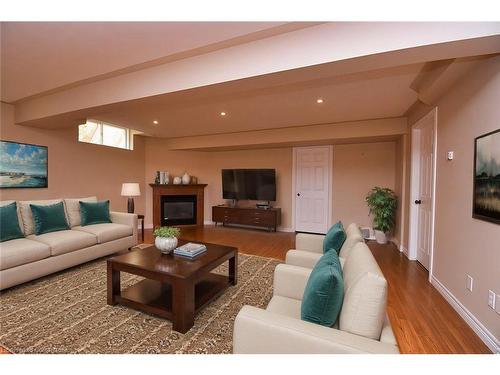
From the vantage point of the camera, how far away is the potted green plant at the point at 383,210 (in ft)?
14.5

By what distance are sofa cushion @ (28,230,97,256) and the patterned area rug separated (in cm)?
35

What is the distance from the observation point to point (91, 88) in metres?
2.90

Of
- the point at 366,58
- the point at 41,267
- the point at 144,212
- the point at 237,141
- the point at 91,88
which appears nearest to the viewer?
the point at 366,58

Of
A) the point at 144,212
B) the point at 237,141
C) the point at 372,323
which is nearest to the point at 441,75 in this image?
the point at 372,323

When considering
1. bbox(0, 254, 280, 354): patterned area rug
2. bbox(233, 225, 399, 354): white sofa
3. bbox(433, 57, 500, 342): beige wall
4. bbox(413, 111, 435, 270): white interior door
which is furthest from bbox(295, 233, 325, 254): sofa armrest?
bbox(413, 111, 435, 270): white interior door

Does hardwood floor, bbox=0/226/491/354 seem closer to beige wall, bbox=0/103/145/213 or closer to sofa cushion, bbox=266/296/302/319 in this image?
sofa cushion, bbox=266/296/302/319

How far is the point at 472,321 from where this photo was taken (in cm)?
194

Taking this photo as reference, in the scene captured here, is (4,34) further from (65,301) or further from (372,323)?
(372,323)

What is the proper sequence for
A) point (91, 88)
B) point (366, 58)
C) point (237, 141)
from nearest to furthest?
point (366, 58), point (91, 88), point (237, 141)

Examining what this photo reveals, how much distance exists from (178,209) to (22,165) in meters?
3.18

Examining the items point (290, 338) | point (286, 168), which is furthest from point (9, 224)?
point (286, 168)

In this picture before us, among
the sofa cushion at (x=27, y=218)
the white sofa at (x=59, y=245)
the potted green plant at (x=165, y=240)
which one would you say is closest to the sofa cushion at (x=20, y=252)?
the white sofa at (x=59, y=245)

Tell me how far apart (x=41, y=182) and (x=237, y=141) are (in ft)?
12.1

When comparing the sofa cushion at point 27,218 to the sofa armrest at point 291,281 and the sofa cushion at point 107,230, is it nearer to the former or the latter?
the sofa cushion at point 107,230
